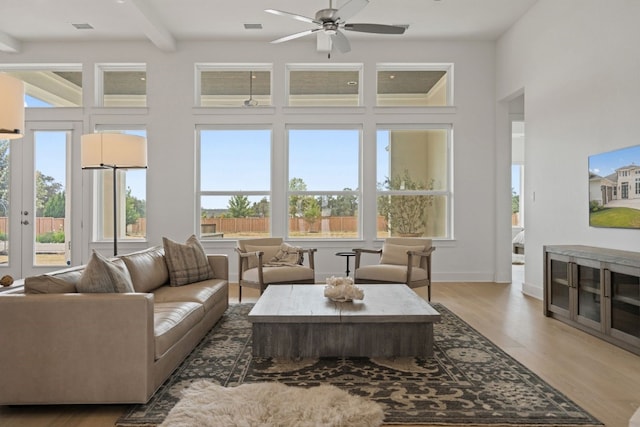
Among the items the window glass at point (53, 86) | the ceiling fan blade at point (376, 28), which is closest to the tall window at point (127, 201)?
the window glass at point (53, 86)

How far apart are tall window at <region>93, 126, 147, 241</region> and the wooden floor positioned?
250cm

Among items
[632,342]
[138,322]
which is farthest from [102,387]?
[632,342]

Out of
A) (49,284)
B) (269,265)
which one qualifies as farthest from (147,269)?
(269,265)

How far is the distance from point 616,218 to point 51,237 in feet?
24.4

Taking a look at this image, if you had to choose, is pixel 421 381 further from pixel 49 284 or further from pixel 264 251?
pixel 264 251

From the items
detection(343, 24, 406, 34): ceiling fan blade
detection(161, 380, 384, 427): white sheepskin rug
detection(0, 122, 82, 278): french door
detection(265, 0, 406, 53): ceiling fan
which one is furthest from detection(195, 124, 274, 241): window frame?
detection(161, 380, 384, 427): white sheepskin rug

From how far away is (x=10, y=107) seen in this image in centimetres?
200

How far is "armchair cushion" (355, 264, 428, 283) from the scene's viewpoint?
198 inches

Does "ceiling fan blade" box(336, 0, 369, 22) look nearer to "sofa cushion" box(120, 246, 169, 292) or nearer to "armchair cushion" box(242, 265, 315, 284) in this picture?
"armchair cushion" box(242, 265, 315, 284)

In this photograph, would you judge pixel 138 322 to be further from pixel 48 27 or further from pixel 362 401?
pixel 48 27

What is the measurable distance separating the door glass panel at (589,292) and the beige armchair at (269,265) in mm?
2656

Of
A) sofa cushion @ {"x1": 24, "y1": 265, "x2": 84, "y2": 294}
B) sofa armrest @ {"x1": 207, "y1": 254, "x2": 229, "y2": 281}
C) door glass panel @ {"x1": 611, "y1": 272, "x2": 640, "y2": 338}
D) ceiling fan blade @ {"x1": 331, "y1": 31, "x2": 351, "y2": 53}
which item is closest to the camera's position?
sofa cushion @ {"x1": 24, "y1": 265, "x2": 84, "y2": 294}

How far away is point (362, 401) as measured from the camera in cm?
255

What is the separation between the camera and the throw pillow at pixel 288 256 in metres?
5.46
